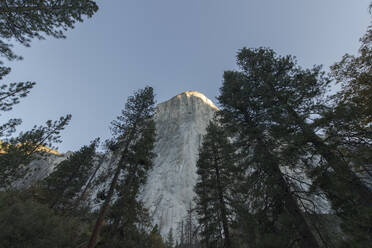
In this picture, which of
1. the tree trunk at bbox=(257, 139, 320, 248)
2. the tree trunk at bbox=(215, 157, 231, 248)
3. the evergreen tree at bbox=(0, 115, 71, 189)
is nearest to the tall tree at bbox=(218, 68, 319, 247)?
the tree trunk at bbox=(257, 139, 320, 248)

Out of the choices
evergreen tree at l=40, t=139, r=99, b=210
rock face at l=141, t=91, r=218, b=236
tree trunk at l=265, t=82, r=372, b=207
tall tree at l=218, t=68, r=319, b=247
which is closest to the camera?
tree trunk at l=265, t=82, r=372, b=207

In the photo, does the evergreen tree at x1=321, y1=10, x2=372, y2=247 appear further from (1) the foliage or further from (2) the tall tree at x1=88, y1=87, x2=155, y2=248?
(1) the foliage

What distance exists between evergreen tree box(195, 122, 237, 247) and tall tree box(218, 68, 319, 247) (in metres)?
1.73

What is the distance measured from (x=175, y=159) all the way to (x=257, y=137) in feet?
166

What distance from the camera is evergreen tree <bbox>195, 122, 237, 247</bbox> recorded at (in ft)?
31.4

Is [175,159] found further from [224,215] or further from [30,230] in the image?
[30,230]

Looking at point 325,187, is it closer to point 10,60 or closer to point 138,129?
point 138,129

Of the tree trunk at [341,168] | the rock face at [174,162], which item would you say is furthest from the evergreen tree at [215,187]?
the rock face at [174,162]

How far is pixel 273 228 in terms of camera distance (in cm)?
554

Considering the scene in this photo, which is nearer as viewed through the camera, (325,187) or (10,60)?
(325,187)

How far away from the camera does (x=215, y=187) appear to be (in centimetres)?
1116

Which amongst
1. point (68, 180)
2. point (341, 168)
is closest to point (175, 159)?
point (68, 180)

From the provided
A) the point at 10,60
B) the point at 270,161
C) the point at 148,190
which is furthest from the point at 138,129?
the point at 148,190

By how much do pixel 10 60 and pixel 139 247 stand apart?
13.3 m
